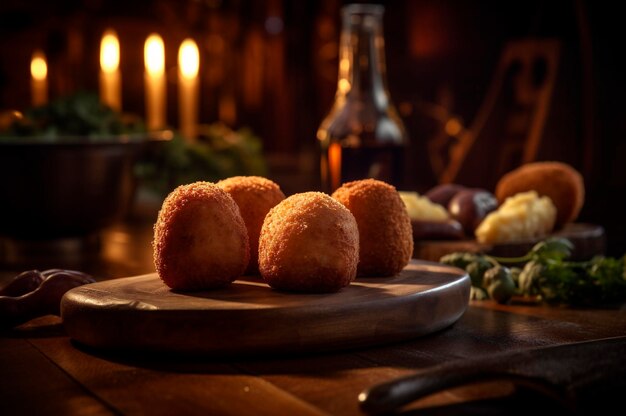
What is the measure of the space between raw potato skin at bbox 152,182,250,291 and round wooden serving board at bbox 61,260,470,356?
2 centimetres

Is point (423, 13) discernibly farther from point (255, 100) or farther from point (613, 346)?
point (613, 346)

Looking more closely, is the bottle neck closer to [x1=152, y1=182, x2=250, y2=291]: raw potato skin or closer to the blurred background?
the blurred background

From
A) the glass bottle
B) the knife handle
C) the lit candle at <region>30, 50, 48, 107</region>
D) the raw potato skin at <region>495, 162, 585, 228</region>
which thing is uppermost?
the lit candle at <region>30, 50, 48, 107</region>

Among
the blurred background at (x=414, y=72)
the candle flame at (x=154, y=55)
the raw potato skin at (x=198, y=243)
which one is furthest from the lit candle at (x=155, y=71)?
the raw potato skin at (x=198, y=243)

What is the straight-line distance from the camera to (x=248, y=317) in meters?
0.90

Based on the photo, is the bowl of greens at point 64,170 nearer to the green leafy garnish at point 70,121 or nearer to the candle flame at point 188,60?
the green leafy garnish at point 70,121

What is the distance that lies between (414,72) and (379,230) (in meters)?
2.25

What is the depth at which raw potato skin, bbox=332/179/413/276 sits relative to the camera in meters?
1.10

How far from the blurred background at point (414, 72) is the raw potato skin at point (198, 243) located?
132 cm

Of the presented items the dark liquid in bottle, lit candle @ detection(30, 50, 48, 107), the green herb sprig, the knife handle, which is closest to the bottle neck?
the dark liquid in bottle

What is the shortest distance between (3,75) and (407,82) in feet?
9.65

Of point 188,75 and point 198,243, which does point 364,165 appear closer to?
point 198,243

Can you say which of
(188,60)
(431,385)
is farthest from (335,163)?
(431,385)

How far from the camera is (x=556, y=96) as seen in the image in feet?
7.76
